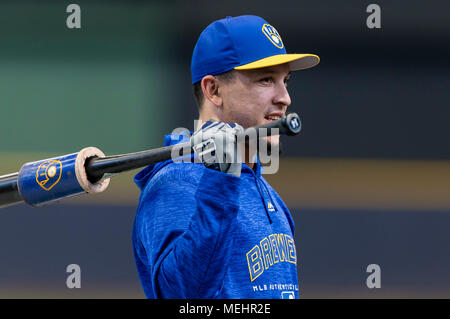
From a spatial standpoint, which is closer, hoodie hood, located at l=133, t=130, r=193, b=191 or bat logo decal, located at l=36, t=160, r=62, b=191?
bat logo decal, located at l=36, t=160, r=62, b=191

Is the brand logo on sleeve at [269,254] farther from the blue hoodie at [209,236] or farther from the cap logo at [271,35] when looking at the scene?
the cap logo at [271,35]

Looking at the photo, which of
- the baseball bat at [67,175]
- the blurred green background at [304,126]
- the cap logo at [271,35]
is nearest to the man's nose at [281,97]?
the cap logo at [271,35]

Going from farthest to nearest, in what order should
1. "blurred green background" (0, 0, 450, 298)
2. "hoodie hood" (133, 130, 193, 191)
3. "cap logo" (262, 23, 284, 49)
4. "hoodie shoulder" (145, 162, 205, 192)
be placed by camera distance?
"blurred green background" (0, 0, 450, 298), "cap logo" (262, 23, 284, 49), "hoodie hood" (133, 130, 193, 191), "hoodie shoulder" (145, 162, 205, 192)

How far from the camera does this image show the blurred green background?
318 cm

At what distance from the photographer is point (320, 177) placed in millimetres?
3266

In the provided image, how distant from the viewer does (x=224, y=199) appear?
115cm

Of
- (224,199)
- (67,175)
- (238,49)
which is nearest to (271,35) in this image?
(238,49)

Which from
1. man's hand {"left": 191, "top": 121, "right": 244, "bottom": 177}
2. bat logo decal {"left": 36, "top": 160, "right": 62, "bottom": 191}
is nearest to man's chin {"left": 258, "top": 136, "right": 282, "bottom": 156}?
man's hand {"left": 191, "top": 121, "right": 244, "bottom": 177}

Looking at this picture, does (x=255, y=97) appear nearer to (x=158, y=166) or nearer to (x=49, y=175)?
(x=158, y=166)

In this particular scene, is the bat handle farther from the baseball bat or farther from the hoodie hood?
the hoodie hood

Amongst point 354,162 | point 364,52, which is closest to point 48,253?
point 354,162

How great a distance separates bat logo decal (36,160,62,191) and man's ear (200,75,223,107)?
45cm
